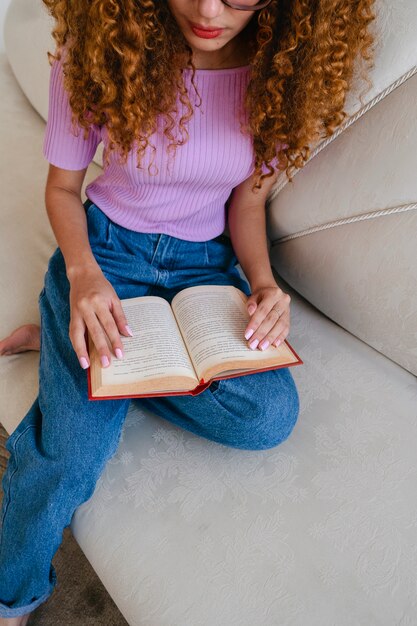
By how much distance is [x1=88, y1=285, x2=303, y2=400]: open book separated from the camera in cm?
72

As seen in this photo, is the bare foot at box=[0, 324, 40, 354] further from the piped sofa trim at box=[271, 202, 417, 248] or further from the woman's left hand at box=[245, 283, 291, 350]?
the piped sofa trim at box=[271, 202, 417, 248]

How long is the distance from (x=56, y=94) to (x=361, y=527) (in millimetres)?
845

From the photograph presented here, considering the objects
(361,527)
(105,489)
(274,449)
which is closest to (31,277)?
(105,489)

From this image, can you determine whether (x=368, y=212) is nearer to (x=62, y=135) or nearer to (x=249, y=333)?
(x=249, y=333)

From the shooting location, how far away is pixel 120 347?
768mm

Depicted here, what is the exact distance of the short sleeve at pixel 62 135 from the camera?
90 cm

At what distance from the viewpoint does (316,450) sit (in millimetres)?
862

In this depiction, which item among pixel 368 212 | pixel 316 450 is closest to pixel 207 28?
pixel 368 212

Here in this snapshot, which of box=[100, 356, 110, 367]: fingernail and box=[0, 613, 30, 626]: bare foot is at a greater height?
box=[100, 356, 110, 367]: fingernail

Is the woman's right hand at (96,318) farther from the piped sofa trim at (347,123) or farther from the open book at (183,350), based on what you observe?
the piped sofa trim at (347,123)

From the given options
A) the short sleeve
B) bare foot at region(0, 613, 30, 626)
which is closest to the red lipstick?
the short sleeve

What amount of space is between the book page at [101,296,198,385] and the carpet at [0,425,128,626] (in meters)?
0.57

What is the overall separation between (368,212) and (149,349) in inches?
17.7

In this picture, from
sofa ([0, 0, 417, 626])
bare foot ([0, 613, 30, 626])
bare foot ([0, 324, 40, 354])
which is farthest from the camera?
bare foot ([0, 324, 40, 354])
